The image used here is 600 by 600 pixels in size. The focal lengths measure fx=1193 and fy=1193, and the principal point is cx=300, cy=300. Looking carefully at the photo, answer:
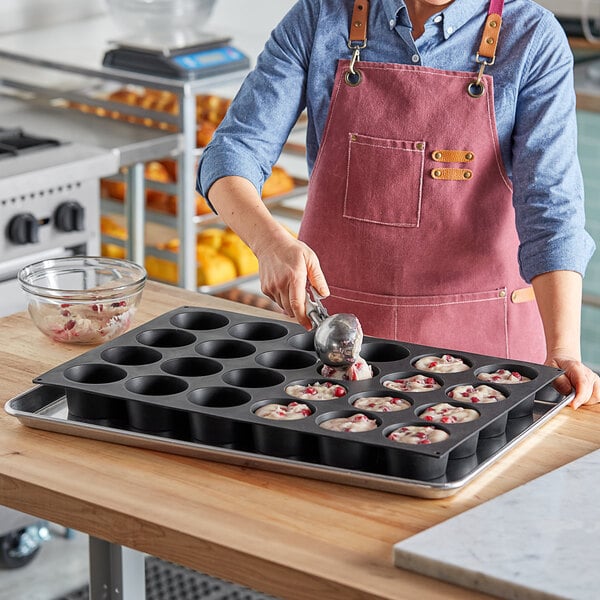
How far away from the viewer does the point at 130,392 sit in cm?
159

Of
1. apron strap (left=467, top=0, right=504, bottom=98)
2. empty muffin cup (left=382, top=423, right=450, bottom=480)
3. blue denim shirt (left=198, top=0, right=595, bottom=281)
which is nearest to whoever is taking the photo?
empty muffin cup (left=382, top=423, right=450, bottom=480)

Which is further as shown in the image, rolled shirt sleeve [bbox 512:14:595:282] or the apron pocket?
the apron pocket

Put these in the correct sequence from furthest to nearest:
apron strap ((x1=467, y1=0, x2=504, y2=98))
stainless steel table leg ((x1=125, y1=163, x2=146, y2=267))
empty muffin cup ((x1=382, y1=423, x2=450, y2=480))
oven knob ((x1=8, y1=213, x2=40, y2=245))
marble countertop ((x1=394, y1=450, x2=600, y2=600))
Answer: stainless steel table leg ((x1=125, y1=163, x2=146, y2=267)) → oven knob ((x1=8, y1=213, x2=40, y2=245)) → apron strap ((x1=467, y1=0, x2=504, y2=98)) → empty muffin cup ((x1=382, y1=423, x2=450, y2=480)) → marble countertop ((x1=394, y1=450, x2=600, y2=600))

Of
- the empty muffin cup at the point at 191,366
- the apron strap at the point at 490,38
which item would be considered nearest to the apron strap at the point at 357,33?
the apron strap at the point at 490,38

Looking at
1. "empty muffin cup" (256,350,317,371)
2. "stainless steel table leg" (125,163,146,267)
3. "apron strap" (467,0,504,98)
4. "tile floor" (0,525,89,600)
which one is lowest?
"tile floor" (0,525,89,600)

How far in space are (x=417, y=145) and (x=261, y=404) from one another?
740 mm

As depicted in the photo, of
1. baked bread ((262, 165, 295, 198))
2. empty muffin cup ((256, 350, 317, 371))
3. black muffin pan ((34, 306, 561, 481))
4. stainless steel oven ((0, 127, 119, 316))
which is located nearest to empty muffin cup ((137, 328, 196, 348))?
black muffin pan ((34, 306, 561, 481))

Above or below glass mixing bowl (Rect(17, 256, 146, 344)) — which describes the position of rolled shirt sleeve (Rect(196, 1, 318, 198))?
above

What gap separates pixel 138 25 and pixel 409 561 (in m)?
2.79

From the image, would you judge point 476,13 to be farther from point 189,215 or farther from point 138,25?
point 138,25

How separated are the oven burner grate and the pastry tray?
1265 millimetres

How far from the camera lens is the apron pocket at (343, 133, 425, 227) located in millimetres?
2119

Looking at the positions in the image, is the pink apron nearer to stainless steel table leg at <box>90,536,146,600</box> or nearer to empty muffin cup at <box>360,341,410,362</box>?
empty muffin cup at <box>360,341,410,362</box>

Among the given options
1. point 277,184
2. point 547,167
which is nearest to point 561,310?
point 547,167
